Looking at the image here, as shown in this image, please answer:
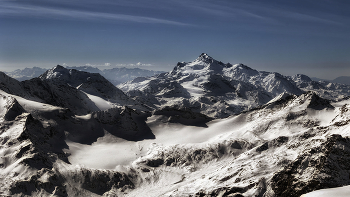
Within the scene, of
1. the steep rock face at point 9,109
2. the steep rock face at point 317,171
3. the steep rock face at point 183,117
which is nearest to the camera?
the steep rock face at point 317,171

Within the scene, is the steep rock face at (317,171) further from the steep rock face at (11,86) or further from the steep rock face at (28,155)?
the steep rock face at (11,86)

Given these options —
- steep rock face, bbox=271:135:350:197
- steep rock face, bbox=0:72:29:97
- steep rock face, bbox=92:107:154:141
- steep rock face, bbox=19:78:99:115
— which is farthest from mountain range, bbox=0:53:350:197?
steep rock face, bbox=19:78:99:115

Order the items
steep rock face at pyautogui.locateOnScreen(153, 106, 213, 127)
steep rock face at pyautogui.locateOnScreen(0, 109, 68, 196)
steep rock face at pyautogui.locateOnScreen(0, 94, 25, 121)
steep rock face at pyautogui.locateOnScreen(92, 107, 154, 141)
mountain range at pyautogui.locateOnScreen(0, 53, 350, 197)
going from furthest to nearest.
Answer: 1. steep rock face at pyautogui.locateOnScreen(153, 106, 213, 127)
2. steep rock face at pyautogui.locateOnScreen(92, 107, 154, 141)
3. steep rock face at pyautogui.locateOnScreen(0, 94, 25, 121)
4. steep rock face at pyautogui.locateOnScreen(0, 109, 68, 196)
5. mountain range at pyautogui.locateOnScreen(0, 53, 350, 197)

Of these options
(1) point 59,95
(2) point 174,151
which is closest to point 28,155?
(2) point 174,151

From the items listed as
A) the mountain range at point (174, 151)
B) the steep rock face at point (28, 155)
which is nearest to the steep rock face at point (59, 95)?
the mountain range at point (174, 151)

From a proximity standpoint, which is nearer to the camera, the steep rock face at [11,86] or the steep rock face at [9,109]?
the steep rock face at [9,109]

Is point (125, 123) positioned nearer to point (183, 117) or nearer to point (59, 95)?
point (183, 117)

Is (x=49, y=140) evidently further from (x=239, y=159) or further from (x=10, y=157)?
(x=239, y=159)

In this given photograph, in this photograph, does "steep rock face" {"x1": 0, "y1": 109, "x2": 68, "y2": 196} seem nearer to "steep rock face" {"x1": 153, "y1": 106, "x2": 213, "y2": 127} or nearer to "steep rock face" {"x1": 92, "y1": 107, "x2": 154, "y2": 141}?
"steep rock face" {"x1": 92, "y1": 107, "x2": 154, "y2": 141}

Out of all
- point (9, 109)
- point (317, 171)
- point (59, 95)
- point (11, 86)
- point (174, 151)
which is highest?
point (317, 171)
